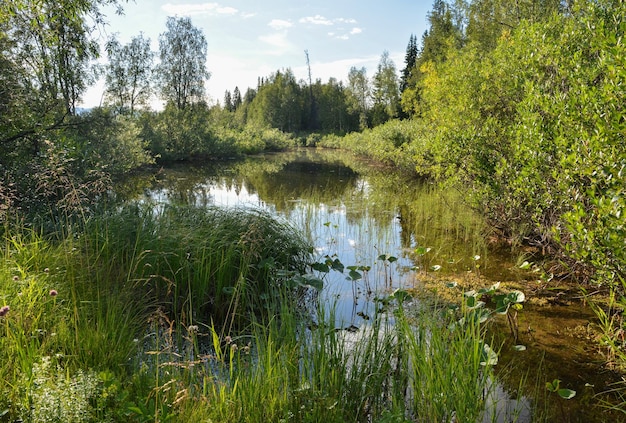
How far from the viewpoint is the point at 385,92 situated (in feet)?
158

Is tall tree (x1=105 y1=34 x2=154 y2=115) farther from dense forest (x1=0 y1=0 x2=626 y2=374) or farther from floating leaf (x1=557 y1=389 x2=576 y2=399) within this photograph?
floating leaf (x1=557 y1=389 x2=576 y2=399)

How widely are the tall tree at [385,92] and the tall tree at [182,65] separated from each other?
2190 cm

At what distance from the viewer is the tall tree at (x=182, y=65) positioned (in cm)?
3175

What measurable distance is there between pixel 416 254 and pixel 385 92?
44.4 m

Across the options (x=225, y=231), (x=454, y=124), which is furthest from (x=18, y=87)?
(x=454, y=124)

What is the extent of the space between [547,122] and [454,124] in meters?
3.61

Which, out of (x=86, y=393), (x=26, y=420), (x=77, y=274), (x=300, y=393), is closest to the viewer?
(x=26, y=420)

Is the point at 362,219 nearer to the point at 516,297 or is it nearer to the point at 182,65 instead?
the point at 516,297

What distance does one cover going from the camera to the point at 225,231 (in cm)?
568

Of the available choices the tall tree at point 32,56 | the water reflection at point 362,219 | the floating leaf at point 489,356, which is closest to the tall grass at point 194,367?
the floating leaf at point 489,356

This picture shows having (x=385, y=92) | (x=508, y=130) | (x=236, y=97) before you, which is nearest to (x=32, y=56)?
(x=508, y=130)

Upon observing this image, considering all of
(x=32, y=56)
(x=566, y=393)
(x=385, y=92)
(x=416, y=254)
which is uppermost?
(x=385, y=92)

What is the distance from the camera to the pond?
3.68 metres

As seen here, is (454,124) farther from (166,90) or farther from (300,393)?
(166,90)
